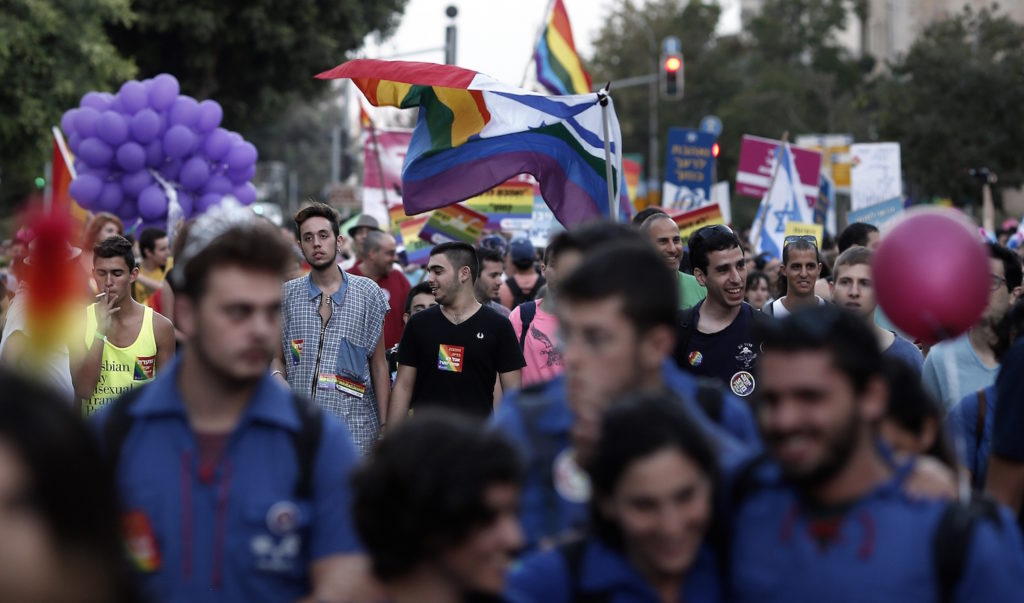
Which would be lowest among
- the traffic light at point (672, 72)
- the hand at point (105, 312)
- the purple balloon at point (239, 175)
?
the hand at point (105, 312)

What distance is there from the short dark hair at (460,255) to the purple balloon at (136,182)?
25.2 feet

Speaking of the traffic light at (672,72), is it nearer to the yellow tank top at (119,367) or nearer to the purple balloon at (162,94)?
the purple balloon at (162,94)

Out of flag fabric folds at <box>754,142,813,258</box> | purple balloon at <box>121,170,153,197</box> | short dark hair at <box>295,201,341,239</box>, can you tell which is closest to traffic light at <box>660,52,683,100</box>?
flag fabric folds at <box>754,142,813,258</box>

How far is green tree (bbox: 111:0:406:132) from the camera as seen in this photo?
99.9ft

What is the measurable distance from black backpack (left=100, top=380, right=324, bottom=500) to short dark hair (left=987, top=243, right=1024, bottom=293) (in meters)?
4.00

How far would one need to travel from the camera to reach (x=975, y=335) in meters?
6.17

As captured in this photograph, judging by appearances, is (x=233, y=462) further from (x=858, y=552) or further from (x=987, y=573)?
(x=987, y=573)

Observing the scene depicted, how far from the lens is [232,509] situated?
3445 millimetres

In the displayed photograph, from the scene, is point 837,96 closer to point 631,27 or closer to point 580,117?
point 631,27

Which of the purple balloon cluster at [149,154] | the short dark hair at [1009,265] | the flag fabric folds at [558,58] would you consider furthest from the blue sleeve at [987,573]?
the purple balloon cluster at [149,154]

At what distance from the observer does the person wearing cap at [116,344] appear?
7637 mm

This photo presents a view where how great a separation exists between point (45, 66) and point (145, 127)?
11.4 meters

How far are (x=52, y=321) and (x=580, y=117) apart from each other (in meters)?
5.89

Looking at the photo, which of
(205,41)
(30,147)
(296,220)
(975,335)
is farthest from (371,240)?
(205,41)
